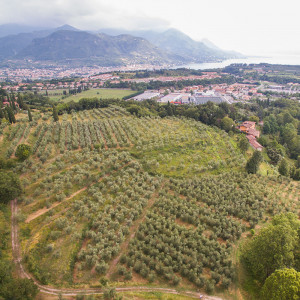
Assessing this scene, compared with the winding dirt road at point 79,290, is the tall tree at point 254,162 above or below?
above

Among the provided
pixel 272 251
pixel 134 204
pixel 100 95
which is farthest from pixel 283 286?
pixel 100 95

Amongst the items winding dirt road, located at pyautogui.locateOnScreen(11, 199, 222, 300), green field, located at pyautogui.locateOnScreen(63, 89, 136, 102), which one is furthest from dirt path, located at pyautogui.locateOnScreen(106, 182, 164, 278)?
green field, located at pyautogui.locateOnScreen(63, 89, 136, 102)

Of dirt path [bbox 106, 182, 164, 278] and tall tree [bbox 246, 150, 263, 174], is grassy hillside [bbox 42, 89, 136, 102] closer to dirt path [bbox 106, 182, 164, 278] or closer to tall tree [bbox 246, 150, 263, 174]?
tall tree [bbox 246, 150, 263, 174]

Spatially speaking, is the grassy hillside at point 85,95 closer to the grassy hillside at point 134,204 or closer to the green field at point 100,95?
the green field at point 100,95

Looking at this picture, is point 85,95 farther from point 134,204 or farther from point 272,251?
point 272,251

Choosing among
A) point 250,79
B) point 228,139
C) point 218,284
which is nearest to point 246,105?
point 228,139

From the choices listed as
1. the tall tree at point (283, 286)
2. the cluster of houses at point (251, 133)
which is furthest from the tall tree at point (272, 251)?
the cluster of houses at point (251, 133)

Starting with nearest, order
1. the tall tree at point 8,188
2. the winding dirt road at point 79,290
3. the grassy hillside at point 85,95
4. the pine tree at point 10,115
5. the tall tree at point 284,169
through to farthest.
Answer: the winding dirt road at point 79,290 → the tall tree at point 8,188 → the tall tree at point 284,169 → the pine tree at point 10,115 → the grassy hillside at point 85,95
